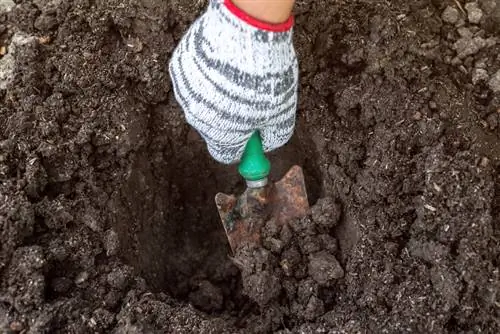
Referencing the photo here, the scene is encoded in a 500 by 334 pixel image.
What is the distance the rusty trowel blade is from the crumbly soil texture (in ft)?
0.21

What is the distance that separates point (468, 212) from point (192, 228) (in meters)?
1.10

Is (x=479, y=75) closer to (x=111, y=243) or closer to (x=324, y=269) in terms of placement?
(x=324, y=269)

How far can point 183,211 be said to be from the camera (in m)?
2.37

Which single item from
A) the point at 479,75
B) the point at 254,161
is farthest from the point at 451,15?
the point at 254,161

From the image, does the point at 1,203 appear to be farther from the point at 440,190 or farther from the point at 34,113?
the point at 440,190

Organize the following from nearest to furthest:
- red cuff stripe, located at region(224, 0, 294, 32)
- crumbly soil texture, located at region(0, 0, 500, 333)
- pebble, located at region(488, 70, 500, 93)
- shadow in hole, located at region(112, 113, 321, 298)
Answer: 1. red cuff stripe, located at region(224, 0, 294, 32)
2. crumbly soil texture, located at region(0, 0, 500, 333)
3. pebble, located at region(488, 70, 500, 93)
4. shadow in hole, located at region(112, 113, 321, 298)

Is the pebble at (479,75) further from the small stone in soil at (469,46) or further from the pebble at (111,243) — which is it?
the pebble at (111,243)

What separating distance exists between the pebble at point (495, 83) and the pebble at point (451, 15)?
24 cm

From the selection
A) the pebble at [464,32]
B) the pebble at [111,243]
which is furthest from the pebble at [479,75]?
the pebble at [111,243]

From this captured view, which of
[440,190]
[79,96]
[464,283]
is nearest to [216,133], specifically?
[79,96]

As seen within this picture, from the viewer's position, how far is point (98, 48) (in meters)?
2.06

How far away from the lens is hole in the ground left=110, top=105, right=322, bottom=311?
2048 millimetres

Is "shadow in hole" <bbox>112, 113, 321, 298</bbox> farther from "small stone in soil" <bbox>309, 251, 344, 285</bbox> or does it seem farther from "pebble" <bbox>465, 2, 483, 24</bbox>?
"pebble" <bbox>465, 2, 483, 24</bbox>

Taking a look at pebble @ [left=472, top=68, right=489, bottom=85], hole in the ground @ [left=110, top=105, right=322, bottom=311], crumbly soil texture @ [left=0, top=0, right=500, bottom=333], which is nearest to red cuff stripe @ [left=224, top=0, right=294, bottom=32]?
crumbly soil texture @ [left=0, top=0, right=500, bottom=333]
